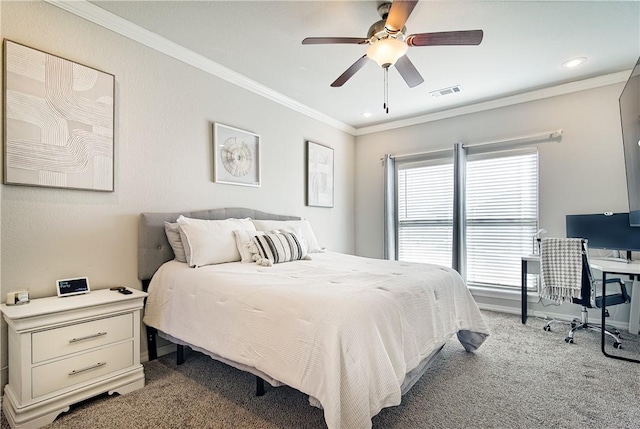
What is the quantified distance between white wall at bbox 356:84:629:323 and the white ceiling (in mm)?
278

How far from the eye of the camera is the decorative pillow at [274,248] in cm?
268

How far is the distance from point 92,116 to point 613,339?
16.1 feet

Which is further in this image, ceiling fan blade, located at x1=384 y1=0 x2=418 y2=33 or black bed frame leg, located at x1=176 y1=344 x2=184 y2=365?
black bed frame leg, located at x1=176 y1=344 x2=184 y2=365

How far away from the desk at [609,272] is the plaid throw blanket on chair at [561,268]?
17cm

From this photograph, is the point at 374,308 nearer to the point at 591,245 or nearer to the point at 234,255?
the point at 234,255

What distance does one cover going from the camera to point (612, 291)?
3.33 metres

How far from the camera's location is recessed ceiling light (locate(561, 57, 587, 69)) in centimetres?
300

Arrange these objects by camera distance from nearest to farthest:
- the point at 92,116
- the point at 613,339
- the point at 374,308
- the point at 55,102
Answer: the point at 374,308 → the point at 55,102 → the point at 92,116 → the point at 613,339

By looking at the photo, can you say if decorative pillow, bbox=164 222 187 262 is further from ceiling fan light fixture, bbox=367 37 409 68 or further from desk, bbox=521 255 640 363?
desk, bbox=521 255 640 363

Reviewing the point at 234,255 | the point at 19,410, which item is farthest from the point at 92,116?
the point at 19,410

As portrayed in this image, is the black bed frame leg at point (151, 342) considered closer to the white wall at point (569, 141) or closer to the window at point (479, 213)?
the window at point (479, 213)

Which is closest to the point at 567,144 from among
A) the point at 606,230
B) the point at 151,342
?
the point at 606,230

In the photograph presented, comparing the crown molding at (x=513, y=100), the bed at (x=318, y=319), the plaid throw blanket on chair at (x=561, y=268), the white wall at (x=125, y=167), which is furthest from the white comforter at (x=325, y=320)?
the crown molding at (x=513, y=100)

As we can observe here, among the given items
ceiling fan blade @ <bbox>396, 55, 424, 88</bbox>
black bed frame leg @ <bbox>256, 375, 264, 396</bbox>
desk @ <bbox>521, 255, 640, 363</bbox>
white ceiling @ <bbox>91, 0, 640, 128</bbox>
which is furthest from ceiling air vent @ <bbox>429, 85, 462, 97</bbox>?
black bed frame leg @ <bbox>256, 375, 264, 396</bbox>
